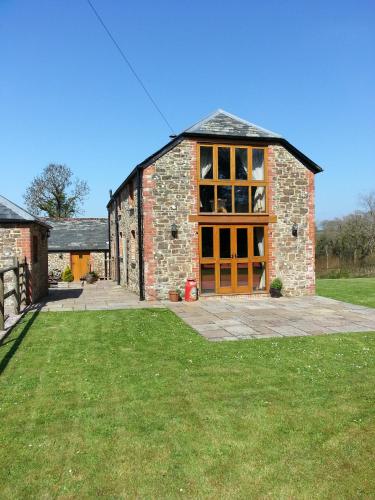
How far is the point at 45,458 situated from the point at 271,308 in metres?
8.89

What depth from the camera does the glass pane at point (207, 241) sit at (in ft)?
45.2

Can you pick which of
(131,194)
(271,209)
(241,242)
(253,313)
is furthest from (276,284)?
(131,194)

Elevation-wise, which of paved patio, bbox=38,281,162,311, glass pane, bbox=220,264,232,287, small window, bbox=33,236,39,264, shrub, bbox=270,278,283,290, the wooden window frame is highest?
the wooden window frame

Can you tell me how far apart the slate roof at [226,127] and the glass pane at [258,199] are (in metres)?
1.86

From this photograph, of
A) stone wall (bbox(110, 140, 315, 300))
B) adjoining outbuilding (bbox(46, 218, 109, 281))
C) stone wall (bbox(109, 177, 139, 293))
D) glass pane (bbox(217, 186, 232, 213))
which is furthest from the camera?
adjoining outbuilding (bbox(46, 218, 109, 281))

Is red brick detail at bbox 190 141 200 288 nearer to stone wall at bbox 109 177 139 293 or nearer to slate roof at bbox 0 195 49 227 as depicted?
stone wall at bbox 109 177 139 293

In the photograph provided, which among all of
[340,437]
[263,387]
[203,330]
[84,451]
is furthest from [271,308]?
[84,451]

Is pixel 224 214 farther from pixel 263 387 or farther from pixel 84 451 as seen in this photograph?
pixel 84 451

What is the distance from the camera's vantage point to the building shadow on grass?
21.3 ft

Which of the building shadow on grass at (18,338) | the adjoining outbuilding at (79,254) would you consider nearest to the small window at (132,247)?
the building shadow on grass at (18,338)

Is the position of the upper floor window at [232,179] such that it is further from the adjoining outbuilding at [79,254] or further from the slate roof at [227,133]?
the adjoining outbuilding at [79,254]

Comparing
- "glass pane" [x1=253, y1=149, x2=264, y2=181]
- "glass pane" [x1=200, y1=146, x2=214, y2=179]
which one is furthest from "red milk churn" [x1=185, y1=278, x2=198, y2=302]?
"glass pane" [x1=253, y1=149, x2=264, y2=181]

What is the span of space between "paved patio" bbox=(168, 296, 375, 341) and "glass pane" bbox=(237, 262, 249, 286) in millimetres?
901

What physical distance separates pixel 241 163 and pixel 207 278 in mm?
4225
